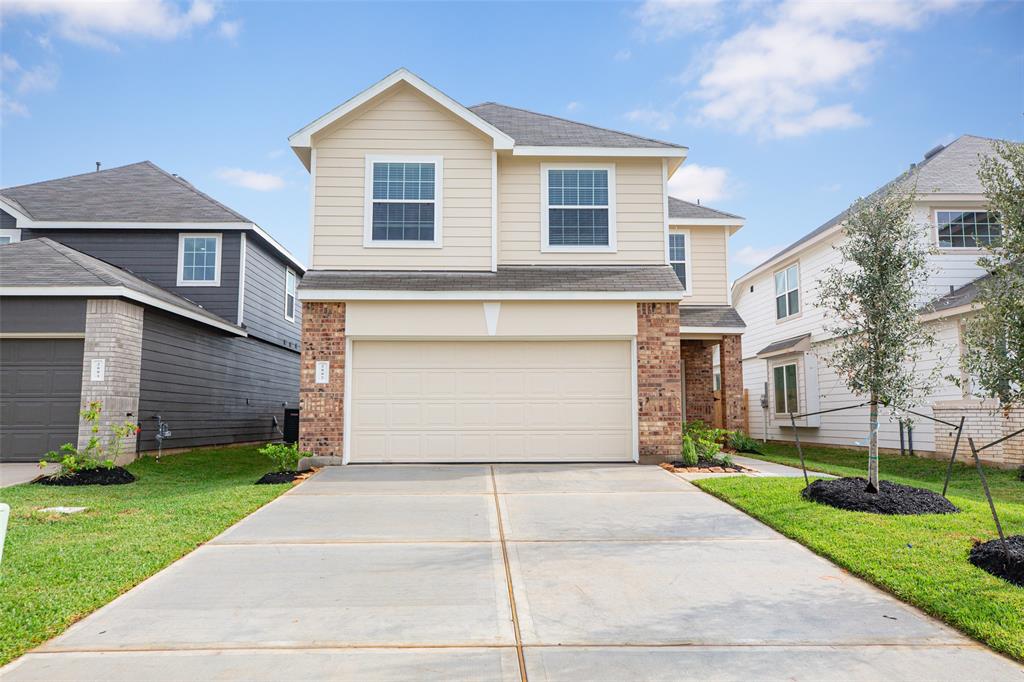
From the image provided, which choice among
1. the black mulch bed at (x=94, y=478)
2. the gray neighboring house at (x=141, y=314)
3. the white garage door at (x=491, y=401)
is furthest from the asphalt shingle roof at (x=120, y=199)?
the black mulch bed at (x=94, y=478)

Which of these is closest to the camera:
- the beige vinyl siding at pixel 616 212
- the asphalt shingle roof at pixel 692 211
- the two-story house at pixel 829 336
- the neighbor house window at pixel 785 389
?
the beige vinyl siding at pixel 616 212

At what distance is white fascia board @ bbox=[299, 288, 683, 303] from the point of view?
11258mm

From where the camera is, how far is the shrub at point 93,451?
1029 cm

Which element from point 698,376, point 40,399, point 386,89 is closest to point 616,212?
point 386,89

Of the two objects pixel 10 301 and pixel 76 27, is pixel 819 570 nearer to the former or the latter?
pixel 10 301

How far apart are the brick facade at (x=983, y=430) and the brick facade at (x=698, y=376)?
500 cm

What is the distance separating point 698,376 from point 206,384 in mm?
12491

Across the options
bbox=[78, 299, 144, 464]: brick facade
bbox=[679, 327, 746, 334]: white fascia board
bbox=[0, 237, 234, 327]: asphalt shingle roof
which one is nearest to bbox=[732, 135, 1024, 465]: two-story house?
bbox=[679, 327, 746, 334]: white fascia board

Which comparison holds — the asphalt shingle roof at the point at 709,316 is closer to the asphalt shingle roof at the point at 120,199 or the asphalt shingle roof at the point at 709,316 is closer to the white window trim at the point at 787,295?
the white window trim at the point at 787,295

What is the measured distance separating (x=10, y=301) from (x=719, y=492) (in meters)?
12.8

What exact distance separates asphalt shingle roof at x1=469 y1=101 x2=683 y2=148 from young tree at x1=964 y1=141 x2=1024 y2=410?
692 cm

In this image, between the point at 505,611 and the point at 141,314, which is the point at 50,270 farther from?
the point at 505,611

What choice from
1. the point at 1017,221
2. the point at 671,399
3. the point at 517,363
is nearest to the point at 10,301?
the point at 517,363

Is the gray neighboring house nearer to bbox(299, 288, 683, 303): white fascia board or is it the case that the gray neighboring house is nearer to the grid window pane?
the grid window pane
